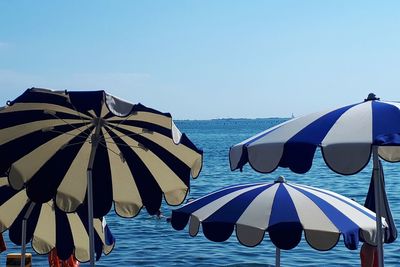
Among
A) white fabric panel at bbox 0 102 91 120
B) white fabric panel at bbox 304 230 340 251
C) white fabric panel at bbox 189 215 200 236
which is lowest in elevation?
white fabric panel at bbox 304 230 340 251

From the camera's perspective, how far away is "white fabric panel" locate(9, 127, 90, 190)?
6.42 meters

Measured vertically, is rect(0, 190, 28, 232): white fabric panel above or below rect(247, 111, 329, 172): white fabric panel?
below

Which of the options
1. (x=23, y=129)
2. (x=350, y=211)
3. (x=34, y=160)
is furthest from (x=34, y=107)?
(x=350, y=211)

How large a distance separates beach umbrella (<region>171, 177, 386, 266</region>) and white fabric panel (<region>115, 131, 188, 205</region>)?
45cm

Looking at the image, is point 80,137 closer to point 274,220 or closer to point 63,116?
point 63,116

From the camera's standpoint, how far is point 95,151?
7.11 metres

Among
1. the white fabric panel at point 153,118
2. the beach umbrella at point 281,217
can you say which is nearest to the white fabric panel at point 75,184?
the white fabric panel at point 153,118

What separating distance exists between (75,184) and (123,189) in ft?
1.79

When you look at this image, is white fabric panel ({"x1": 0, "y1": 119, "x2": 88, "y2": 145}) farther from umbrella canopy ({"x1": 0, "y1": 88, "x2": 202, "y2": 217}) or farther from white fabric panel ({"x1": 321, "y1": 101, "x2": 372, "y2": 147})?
white fabric panel ({"x1": 321, "y1": 101, "x2": 372, "y2": 147})

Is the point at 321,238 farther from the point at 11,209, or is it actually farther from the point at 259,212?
the point at 11,209

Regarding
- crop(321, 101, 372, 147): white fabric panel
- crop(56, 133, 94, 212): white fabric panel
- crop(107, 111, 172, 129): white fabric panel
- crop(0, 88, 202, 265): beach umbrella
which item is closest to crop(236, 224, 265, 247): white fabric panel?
crop(0, 88, 202, 265): beach umbrella

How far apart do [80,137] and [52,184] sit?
662 mm

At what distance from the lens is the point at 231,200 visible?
6.74 metres

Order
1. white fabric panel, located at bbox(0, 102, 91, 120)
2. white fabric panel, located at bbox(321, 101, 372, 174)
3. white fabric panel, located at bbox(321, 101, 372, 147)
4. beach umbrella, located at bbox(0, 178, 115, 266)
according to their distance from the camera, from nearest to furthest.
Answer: white fabric panel, located at bbox(321, 101, 372, 174) < white fabric panel, located at bbox(321, 101, 372, 147) < white fabric panel, located at bbox(0, 102, 91, 120) < beach umbrella, located at bbox(0, 178, 115, 266)
